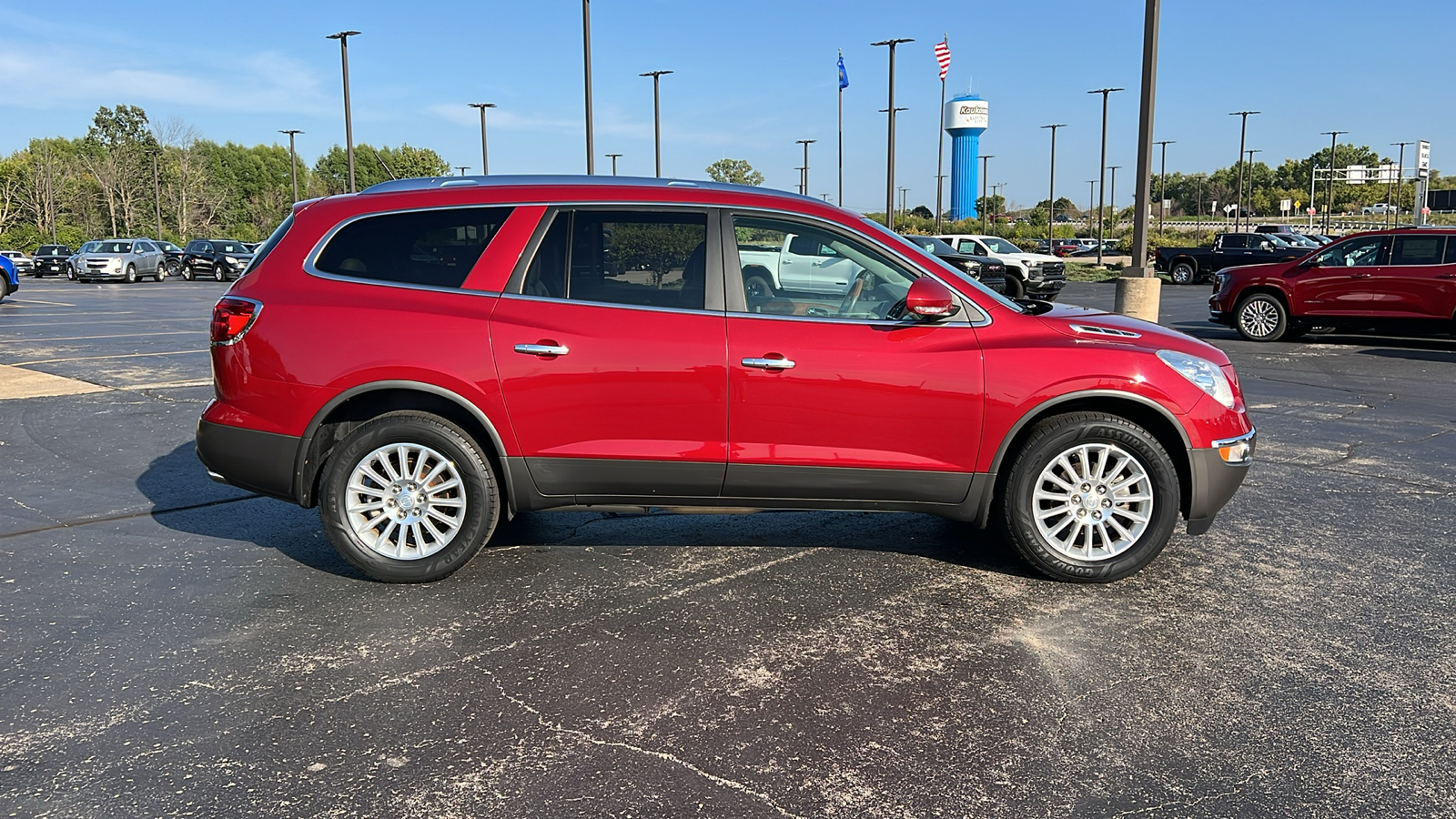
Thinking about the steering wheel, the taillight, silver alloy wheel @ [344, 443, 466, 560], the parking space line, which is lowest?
the parking space line

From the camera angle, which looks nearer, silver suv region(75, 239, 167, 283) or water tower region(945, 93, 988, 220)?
silver suv region(75, 239, 167, 283)

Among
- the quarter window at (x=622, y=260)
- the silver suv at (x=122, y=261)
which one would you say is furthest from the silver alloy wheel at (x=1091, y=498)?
the silver suv at (x=122, y=261)

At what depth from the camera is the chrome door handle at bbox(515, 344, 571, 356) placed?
4.87m

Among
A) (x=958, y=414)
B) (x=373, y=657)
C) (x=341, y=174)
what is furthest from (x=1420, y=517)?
(x=341, y=174)

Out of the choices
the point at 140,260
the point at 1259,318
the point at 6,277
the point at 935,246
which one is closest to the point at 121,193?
the point at 140,260

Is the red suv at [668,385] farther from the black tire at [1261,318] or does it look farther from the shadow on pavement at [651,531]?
the black tire at [1261,318]

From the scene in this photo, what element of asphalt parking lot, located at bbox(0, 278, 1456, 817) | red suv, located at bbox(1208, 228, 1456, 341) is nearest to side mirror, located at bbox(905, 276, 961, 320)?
asphalt parking lot, located at bbox(0, 278, 1456, 817)

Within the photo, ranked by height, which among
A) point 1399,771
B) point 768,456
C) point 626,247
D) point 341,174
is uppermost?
point 341,174

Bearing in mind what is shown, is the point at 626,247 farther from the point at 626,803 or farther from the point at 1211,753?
the point at 1211,753

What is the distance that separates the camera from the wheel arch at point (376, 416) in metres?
4.94

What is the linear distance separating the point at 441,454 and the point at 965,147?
326 feet

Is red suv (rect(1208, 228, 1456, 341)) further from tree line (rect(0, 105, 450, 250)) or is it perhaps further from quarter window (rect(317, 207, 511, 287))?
tree line (rect(0, 105, 450, 250))

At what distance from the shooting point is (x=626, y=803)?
3094 millimetres

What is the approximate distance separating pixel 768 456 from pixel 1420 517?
3972mm
